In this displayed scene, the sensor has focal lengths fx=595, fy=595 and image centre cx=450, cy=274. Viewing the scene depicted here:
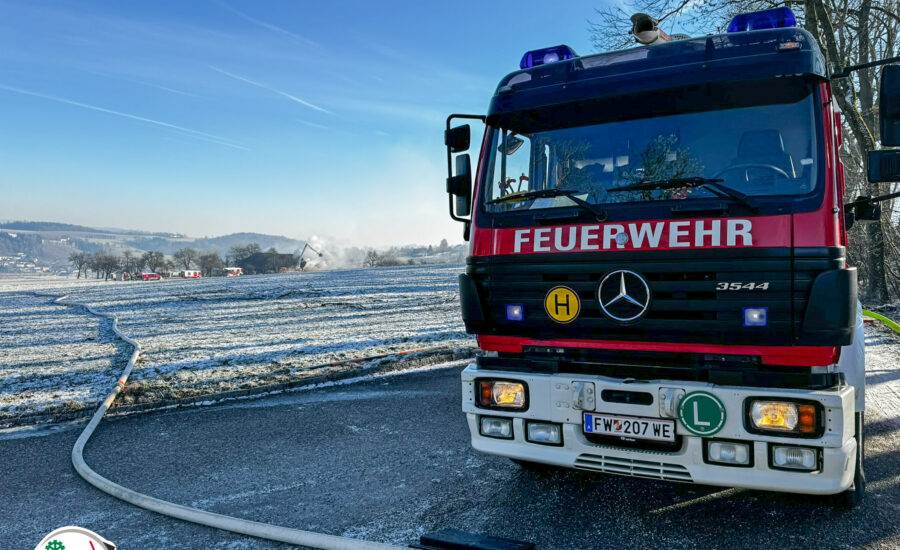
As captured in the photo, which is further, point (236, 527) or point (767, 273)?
point (236, 527)

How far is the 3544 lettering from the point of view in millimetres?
3080

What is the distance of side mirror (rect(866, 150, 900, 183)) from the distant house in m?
81.6

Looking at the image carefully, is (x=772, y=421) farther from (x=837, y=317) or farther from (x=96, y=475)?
(x=96, y=475)

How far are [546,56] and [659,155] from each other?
1.31 meters

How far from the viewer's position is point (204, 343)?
37.1 feet

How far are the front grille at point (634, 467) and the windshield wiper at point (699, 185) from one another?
146 centimetres

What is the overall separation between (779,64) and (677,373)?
1792 mm

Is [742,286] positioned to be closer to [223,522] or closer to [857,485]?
[857,485]

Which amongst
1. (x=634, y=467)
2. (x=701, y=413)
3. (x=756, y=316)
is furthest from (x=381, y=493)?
(x=756, y=316)

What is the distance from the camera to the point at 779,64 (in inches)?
129

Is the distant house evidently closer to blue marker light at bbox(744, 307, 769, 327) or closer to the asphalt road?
the asphalt road

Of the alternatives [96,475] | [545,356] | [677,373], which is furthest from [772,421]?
[96,475]

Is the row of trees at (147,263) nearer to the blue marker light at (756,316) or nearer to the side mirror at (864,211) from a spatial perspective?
the side mirror at (864,211)

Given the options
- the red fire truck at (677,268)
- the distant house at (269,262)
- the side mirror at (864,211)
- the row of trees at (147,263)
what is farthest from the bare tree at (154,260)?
the side mirror at (864,211)
